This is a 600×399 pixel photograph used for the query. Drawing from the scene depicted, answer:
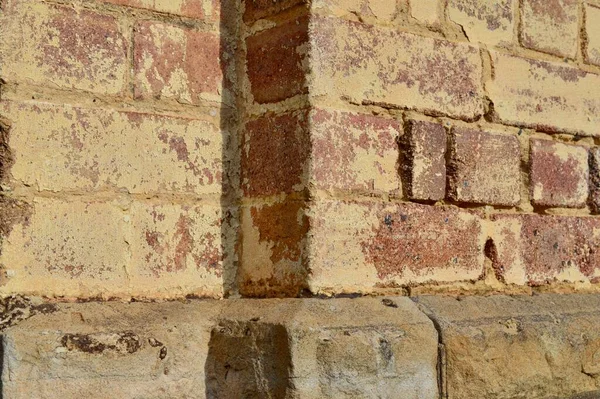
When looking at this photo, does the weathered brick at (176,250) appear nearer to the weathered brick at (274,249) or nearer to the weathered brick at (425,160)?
the weathered brick at (274,249)

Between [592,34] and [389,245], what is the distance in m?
1.23

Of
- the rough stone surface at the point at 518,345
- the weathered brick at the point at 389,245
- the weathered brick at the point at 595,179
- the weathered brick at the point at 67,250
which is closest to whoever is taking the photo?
the weathered brick at the point at 67,250

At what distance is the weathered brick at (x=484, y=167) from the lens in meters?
2.68

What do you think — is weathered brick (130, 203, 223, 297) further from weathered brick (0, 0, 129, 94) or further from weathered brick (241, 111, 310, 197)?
weathered brick (0, 0, 129, 94)

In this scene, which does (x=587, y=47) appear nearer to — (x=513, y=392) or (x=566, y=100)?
(x=566, y=100)

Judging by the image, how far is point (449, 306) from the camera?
2.54m

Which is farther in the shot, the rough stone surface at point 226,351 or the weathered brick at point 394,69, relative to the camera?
the weathered brick at point 394,69

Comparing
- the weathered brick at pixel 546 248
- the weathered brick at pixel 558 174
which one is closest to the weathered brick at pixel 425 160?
the weathered brick at pixel 546 248

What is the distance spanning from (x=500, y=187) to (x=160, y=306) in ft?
3.54

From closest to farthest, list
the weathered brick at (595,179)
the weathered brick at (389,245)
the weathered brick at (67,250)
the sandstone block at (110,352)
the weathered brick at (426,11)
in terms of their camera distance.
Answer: the sandstone block at (110,352)
the weathered brick at (67,250)
the weathered brick at (389,245)
the weathered brick at (426,11)
the weathered brick at (595,179)

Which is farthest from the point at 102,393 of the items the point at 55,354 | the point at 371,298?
the point at 371,298

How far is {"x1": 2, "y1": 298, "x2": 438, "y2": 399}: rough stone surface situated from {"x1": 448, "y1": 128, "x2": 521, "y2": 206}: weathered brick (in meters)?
0.44

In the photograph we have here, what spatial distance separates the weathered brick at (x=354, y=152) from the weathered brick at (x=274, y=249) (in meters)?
0.11

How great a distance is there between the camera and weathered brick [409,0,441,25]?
104 inches
